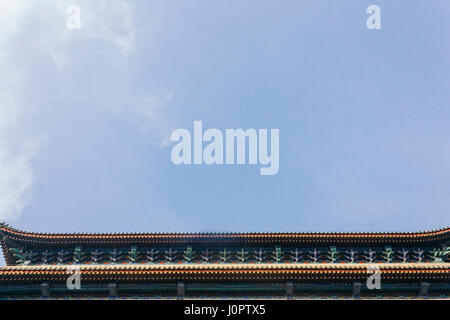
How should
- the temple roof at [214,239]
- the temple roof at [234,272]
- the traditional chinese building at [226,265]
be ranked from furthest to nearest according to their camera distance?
the temple roof at [214,239] < the traditional chinese building at [226,265] < the temple roof at [234,272]

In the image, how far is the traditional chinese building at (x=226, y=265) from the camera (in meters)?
19.0

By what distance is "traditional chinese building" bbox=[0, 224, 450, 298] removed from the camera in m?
19.0

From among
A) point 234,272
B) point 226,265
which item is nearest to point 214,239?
point 226,265

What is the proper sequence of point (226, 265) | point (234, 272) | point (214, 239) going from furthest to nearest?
point (214, 239)
point (226, 265)
point (234, 272)

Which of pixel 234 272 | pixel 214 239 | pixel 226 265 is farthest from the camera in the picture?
pixel 214 239

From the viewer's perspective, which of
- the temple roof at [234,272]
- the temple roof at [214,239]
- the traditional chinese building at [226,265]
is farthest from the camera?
the temple roof at [214,239]

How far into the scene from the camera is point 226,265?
1947 cm

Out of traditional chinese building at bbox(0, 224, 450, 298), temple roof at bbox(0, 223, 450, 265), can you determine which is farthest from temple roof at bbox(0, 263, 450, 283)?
temple roof at bbox(0, 223, 450, 265)

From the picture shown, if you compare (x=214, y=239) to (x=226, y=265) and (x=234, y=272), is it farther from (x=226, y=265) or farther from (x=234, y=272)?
(x=234, y=272)

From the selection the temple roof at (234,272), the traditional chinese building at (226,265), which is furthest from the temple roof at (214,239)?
the temple roof at (234,272)

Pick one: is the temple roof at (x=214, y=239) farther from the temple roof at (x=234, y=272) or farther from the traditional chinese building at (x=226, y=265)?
the temple roof at (x=234, y=272)

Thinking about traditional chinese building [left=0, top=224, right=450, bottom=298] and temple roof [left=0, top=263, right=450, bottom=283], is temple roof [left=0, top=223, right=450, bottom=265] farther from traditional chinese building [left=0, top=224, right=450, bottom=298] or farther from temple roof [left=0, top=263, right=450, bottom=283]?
temple roof [left=0, top=263, right=450, bottom=283]
